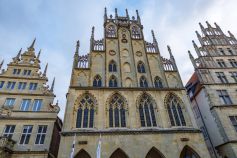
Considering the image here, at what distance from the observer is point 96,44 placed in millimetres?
21266

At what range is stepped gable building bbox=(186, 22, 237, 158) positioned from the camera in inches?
689

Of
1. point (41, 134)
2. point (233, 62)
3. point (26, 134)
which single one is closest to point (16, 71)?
point (26, 134)

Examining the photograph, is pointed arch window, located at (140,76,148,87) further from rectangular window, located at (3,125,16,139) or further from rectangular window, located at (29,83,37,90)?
rectangular window, located at (3,125,16,139)

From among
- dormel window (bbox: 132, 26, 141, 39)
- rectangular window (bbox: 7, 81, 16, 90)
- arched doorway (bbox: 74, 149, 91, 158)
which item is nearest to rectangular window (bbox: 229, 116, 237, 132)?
dormel window (bbox: 132, 26, 141, 39)

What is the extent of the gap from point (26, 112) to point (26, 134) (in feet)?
7.47

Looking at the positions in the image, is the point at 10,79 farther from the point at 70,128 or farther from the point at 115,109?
the point at 115,109

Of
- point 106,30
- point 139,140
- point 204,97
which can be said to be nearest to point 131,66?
point 106,30

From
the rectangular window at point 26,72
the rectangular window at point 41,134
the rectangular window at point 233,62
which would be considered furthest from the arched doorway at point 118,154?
the rectangular window at point 233,62

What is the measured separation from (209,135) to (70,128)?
A: 1720 cm

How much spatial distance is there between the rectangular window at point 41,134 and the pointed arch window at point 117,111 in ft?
23.1

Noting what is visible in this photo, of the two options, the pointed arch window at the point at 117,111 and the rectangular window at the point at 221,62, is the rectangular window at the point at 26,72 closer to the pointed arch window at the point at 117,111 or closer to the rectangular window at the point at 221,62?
the pointed arch window at the point at 117,111

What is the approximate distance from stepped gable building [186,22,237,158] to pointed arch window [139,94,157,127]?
25.2ft

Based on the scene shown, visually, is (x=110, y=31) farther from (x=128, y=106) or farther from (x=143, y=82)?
(x=128, y=106)

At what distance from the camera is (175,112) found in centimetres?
1708
